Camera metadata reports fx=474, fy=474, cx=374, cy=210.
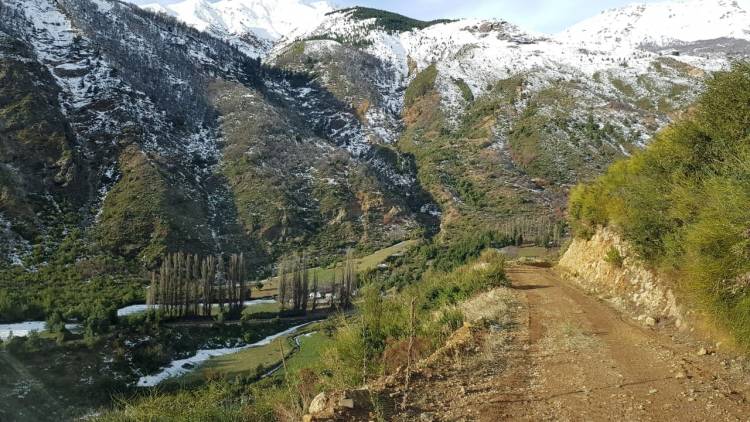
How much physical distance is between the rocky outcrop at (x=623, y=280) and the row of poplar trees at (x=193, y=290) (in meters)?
37.3

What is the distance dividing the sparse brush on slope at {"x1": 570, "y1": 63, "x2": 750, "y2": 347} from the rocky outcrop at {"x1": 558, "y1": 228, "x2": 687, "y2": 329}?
579 mm

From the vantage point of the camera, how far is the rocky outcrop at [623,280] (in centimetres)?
984

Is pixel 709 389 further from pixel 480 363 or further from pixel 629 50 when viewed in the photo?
pixel 629 50

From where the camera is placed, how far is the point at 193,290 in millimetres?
46938

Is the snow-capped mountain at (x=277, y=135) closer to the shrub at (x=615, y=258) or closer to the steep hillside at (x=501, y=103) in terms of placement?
the steep hillside at (x=501, y=103)

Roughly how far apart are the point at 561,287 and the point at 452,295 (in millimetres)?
4130

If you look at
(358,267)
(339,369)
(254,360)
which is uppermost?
(339,369)

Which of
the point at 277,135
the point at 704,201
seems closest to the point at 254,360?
the point at 704,201

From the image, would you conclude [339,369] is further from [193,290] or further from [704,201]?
[193,290]

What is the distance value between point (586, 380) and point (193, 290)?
46152mm

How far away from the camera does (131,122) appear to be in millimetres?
84188

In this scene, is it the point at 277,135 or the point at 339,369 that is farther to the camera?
the point at 277,135

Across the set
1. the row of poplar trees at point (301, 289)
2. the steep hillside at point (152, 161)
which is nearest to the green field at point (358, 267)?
the row of poplar trees at point (301, 289)

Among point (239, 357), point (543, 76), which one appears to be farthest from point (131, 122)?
point (543, 76)
